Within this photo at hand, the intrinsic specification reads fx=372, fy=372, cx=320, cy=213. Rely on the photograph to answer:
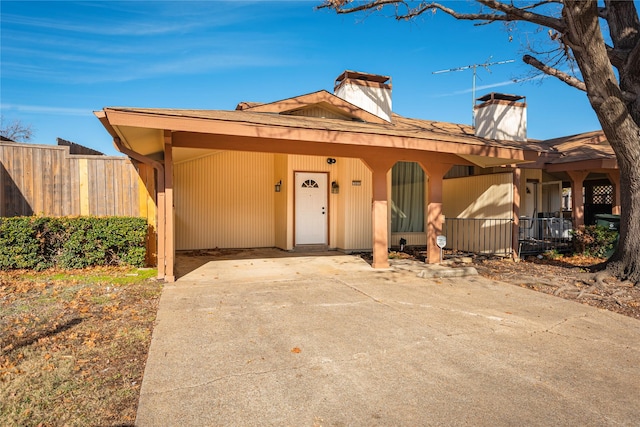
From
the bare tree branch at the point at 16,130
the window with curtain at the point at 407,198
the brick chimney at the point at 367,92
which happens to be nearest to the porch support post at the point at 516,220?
the window with curtain at the point at 407,198

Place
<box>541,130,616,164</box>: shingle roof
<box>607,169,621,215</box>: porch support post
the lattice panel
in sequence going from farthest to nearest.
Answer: the lattice panel, <box>607,169,621,215</box>: porch support post, <box>541,130,616,164</box>: shingle roof

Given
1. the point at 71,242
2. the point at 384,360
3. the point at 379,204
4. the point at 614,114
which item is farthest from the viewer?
the point at 379,204

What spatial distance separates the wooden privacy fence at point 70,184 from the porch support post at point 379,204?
445 centimetres

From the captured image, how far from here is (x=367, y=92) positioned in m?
11.5

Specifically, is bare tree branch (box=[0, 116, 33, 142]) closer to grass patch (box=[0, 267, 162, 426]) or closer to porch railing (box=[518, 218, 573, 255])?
grass patch (box=[0, 267, 162, 426])

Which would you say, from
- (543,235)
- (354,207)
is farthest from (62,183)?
(543,235)

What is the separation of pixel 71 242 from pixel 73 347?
390 centimetres

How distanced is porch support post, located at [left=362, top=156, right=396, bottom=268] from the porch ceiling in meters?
0.26

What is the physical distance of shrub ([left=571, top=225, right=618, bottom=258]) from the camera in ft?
30.6

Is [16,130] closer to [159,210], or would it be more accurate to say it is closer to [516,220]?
[159,210]

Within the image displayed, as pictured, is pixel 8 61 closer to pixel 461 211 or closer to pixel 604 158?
pixel 461 211

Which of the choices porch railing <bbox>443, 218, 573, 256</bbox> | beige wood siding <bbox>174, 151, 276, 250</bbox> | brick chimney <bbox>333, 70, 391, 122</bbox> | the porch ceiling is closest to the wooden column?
the porch ceiling

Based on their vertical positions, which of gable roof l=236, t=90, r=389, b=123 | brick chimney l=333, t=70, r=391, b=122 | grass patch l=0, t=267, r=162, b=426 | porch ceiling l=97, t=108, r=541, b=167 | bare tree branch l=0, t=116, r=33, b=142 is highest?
bare tree branch l=0, t=116, r=33, b=142

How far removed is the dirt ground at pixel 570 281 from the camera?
17.9ft
